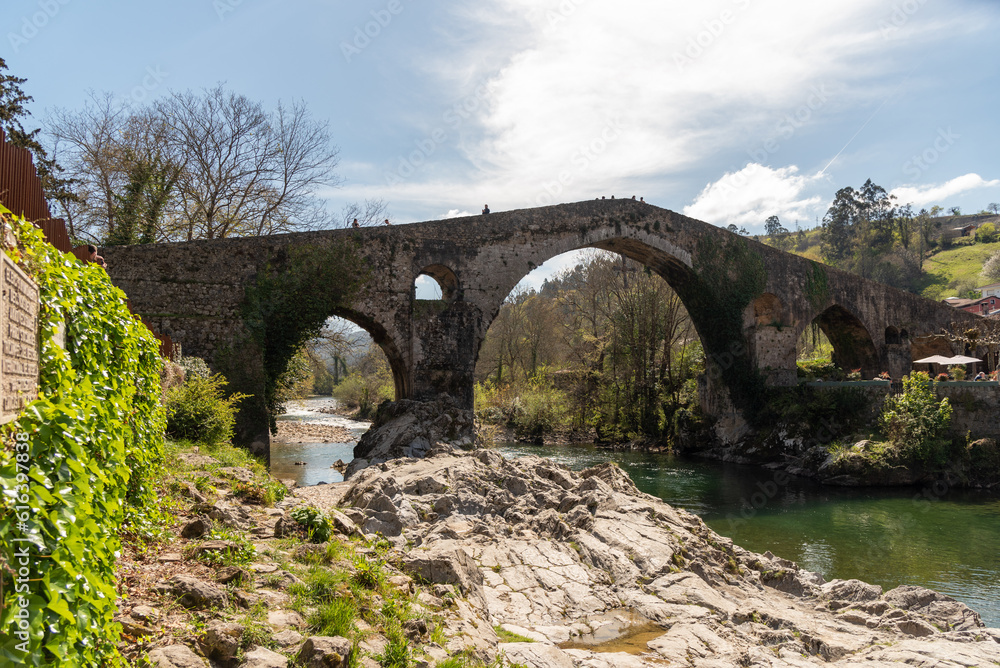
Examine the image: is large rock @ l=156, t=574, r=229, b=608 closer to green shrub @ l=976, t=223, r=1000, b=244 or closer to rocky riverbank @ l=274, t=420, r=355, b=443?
rocky riverbank @ l=274, t=420, r=355, b=443

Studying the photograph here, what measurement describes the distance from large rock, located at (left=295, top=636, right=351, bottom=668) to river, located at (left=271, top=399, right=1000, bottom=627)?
9.22m

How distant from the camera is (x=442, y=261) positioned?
18.0 metres

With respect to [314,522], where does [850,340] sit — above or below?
above

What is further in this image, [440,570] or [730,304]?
[730,304]

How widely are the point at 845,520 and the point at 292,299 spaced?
14592 mm

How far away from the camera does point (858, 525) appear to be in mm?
13977

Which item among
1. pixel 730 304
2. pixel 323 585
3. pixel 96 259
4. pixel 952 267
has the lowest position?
pixel 323 585

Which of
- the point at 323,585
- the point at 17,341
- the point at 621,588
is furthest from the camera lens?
the point at 621,588

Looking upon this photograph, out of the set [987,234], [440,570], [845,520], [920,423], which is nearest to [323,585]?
[440,570]

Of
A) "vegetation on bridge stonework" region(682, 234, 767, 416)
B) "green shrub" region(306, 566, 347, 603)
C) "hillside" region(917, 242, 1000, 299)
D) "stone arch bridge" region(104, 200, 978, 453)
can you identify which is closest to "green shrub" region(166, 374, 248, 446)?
"stone arch bridge" region(104, 200, 978, 453)

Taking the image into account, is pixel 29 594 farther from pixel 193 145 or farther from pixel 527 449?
pixel 527 449

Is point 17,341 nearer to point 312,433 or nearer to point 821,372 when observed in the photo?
point 312,433

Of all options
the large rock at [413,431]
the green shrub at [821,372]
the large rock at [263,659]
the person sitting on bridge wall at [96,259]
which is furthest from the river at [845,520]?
the person sitting on bridge wall at [96,259]

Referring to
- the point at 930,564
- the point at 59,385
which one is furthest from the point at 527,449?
the point at 59,385
